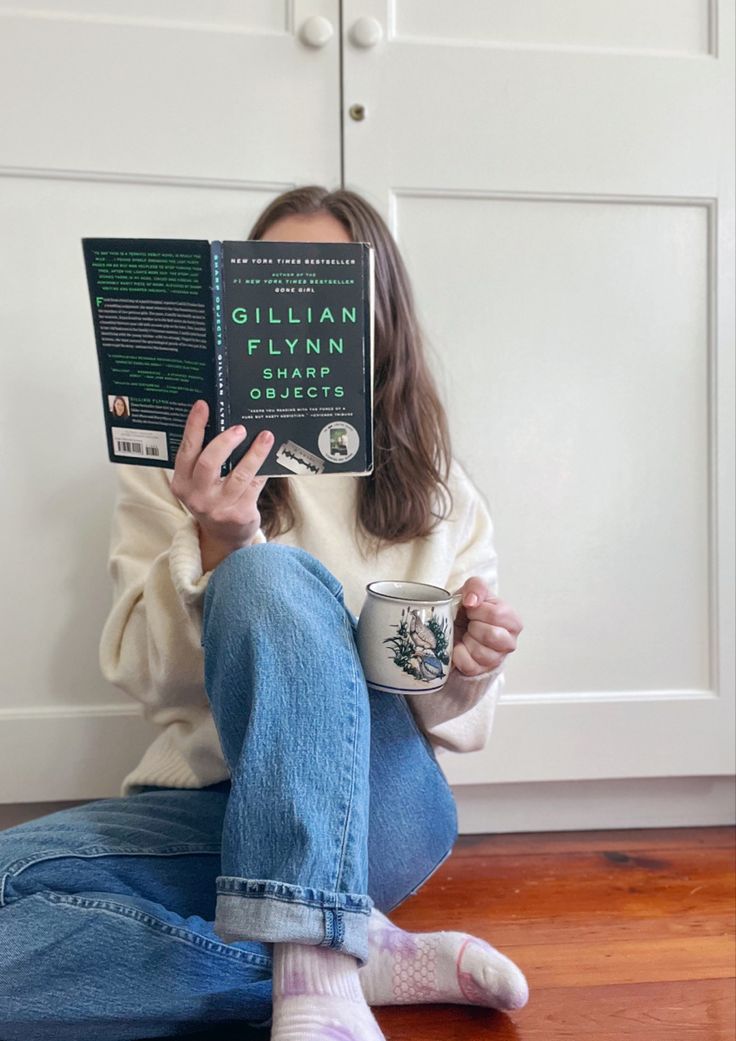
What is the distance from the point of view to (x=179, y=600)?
897 millimetres

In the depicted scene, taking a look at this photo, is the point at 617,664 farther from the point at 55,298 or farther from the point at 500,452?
the point at 55,298

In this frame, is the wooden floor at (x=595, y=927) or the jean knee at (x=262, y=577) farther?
the wooden floor at (x=595, y=927)

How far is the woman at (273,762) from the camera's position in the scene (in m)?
0.67

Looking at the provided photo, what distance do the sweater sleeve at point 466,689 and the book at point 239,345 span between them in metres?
0.22

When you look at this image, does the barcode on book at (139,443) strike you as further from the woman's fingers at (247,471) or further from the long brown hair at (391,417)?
the long brown hair at (391,417)

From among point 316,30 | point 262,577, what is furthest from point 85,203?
point 262,577

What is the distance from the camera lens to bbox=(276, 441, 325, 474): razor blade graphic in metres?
0.84

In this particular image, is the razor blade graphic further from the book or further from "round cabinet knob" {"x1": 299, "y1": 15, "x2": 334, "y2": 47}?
"round cabinet knob" {"x1": 299, "y1": 15, "x2": 334, "y2": 47}

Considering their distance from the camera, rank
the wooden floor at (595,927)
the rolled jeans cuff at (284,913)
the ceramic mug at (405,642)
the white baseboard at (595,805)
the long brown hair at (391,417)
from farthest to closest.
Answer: the white baseboard at (595,805)
the long brown hair at (391,417)
the wooden floor at (595,927)
the ceramic mug at (405,642)
the rolled jeans cuff at (284,913)

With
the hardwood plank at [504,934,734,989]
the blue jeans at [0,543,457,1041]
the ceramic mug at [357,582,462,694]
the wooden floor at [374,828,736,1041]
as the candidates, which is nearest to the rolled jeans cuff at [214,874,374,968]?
the blue jeans at [0,543,457,1041]

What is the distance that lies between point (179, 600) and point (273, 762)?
27cm

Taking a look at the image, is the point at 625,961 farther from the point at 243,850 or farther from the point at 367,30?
the point at 367,30

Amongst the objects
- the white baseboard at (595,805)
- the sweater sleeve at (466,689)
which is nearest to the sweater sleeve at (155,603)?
the sweater sleeve at (466,689)

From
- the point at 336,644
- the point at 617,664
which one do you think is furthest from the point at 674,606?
the point at 336,644
